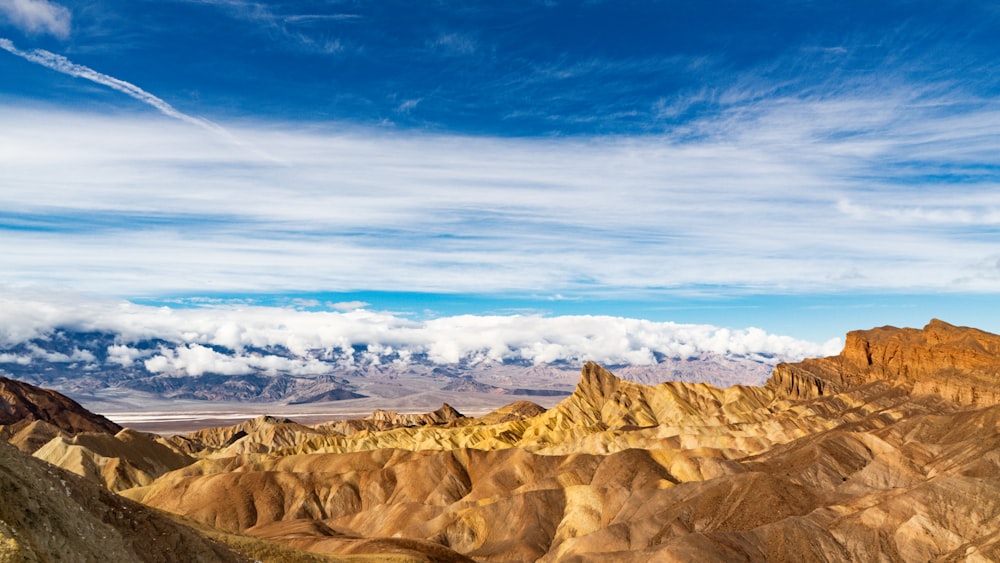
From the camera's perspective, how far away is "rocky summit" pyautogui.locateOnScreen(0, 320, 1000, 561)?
77.7 metres

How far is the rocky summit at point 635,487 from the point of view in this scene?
77.7 meters

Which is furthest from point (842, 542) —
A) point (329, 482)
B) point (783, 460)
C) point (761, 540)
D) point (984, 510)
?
point (329, 482)

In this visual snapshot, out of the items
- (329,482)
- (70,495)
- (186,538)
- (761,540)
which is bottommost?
(329,482)

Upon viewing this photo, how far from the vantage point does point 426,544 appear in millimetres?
85188

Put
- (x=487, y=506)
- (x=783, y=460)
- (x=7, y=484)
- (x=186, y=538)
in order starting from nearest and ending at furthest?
1. (x=7, y=484)
2. (x=186, y=538)
3. (x=487, y=506)
4. (x=783, y=460)

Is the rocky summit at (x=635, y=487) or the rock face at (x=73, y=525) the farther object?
the rocky summit at (x=635, y=487)

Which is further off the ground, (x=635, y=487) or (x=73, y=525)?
(x=73, y=525)

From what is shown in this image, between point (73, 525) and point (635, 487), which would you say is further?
point (635, 487)

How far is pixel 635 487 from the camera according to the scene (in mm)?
116375

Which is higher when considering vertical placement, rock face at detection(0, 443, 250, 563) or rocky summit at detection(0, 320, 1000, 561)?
rock face at detection(0, 443, 250, 563)

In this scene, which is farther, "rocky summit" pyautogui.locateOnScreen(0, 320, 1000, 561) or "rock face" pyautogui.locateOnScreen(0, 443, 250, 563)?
"rocky summit" pyautogui.locateOnScreen(0, 320, 1000, 561)

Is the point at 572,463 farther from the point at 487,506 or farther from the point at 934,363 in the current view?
the point at 934,363

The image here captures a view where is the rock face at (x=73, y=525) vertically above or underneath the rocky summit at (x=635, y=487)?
above

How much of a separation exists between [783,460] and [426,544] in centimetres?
6552
